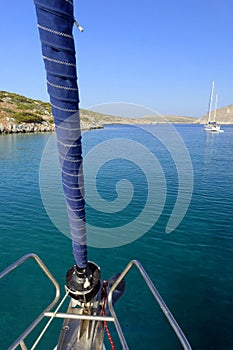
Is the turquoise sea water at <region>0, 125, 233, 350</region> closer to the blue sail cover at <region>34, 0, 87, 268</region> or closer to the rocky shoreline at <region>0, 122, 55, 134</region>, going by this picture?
the blue sail cover at <region>34, 0, 87, 268</region>

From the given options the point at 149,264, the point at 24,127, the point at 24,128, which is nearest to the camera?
the point at 149,264

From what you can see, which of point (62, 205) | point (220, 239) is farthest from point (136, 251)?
point (62, 205)

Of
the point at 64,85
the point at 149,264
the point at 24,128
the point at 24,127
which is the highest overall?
the point at 64,85

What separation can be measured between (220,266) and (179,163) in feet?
51.5

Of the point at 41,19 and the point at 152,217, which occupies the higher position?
the point at 41,19

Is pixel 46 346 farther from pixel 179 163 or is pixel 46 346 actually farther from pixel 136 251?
pixel 179 163

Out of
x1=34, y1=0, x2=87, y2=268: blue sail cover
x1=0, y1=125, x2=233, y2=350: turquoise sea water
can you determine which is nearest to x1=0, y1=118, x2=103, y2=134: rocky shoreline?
x1=0, y1=125, x2=233, y2=350: turquoise sea water

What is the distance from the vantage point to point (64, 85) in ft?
4.97

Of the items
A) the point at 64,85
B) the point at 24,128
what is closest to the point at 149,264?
the point at 64,85

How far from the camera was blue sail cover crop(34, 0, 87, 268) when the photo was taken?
4.52ft

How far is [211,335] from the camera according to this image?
507 cm

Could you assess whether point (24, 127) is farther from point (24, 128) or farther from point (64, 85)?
point (64, 85)

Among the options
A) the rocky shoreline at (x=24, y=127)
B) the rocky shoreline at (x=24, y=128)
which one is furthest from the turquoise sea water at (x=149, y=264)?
the rocky shoreline at (x=24, y=128)

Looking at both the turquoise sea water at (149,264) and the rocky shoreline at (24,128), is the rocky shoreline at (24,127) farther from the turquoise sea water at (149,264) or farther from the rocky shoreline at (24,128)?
the turquoise sea water at (149,264)
